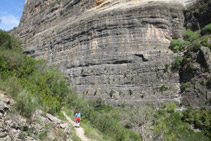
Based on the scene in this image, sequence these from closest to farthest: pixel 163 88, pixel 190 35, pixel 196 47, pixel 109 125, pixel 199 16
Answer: pixel 109 125
pixel 163 88
pixel 196 47
pixel 190 35
pixel 199 16

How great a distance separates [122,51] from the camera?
21.9 m

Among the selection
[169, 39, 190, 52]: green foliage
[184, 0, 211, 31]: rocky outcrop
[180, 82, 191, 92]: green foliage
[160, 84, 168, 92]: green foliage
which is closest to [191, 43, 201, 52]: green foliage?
[169, 39, 190, 52]: green foliage

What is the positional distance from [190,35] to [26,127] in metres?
23.4

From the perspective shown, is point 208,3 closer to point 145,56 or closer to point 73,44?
point 145,56

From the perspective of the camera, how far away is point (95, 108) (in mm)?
19062

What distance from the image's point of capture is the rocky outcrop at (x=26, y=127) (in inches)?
176

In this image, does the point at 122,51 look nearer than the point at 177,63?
No

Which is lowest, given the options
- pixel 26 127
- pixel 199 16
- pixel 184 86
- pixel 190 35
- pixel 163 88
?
pixel 163 88

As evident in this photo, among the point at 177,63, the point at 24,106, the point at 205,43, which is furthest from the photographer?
the point at 177,63

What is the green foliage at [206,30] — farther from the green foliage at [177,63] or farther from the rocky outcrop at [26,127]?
the rocky outcrop at [26,127]

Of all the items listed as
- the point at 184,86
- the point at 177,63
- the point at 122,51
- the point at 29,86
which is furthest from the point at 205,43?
the point at 29,86

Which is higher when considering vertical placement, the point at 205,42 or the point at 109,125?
the point at 205,42

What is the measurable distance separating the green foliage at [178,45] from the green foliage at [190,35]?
1.08m

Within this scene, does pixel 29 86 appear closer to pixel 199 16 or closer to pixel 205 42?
pixel 205 42
